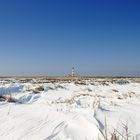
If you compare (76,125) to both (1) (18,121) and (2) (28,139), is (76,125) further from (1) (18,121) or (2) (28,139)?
(1) (18,121)

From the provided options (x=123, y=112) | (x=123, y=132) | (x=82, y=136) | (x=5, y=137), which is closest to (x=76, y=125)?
(x=82, y=136)

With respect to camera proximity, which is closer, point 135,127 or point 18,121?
point 135,127

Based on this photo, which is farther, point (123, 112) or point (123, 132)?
point (123, 112)

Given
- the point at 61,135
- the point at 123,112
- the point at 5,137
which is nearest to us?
the point at 61,135

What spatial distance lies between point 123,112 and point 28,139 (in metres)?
2.04

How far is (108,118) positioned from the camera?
4.12 m

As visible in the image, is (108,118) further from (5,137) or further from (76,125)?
(5,137)

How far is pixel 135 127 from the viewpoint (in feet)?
11.4

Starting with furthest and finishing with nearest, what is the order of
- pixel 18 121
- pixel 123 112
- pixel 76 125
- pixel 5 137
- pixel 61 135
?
pixel 123 112
pixel 18 121
pixel 76 125
pixel 5 137
pixel 61 135

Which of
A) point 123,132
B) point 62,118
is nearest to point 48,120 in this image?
point 62,118

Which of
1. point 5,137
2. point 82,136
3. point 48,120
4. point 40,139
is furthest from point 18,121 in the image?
point 82,136

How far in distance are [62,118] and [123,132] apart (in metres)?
1.28

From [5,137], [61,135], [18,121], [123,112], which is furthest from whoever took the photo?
[123,112]

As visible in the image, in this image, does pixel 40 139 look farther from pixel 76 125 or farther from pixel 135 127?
pixel 135 127
